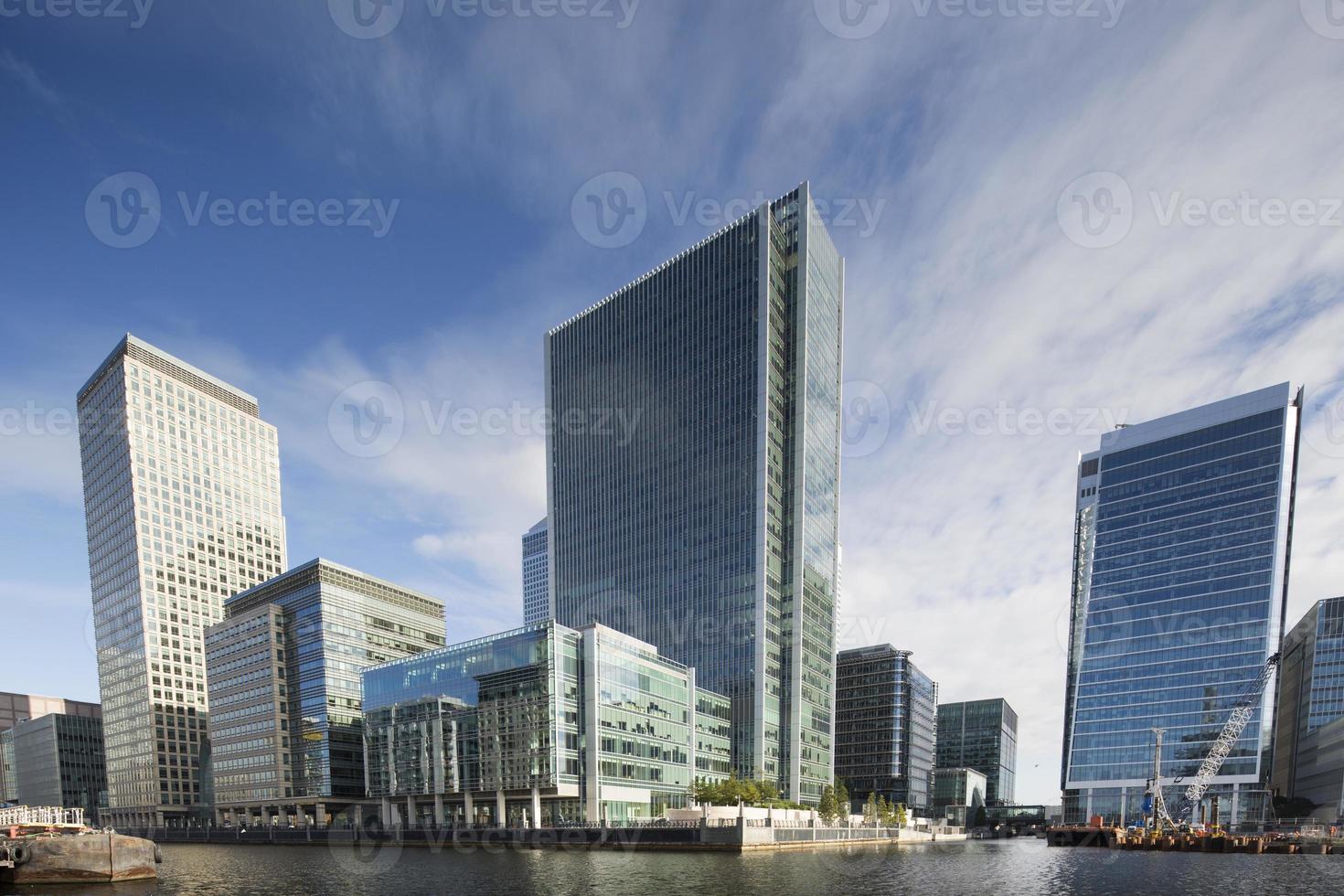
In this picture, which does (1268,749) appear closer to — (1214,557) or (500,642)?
(1214,557)

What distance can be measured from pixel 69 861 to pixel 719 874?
57.2m

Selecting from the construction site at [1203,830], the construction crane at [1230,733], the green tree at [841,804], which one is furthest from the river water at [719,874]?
the construction crane at [1230,733]

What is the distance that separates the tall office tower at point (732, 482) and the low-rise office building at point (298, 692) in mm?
47763

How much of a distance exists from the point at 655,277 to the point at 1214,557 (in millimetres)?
157812

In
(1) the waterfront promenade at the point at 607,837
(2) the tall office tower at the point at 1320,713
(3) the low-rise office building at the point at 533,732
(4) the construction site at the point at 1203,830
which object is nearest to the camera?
(1) the waterfront promenade at the point at 607,837

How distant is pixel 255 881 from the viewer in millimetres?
63562

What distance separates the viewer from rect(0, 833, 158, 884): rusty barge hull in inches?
2589

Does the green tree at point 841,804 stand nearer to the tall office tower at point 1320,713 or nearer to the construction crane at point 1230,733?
the construction crane at point 1230,733

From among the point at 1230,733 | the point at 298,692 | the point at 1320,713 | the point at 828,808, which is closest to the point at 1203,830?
the point at 1230,733

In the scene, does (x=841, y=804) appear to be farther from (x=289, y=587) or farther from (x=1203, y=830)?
(x=289, y=587)

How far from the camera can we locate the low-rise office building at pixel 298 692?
156125mm

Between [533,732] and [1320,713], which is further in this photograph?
[1320,713]

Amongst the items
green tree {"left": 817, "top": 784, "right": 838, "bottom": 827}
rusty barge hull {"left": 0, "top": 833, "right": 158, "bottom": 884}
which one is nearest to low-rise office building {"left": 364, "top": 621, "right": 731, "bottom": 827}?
green tree {"left": 817, "top": 784, "right": 838, "bottom": 827}

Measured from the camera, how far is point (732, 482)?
16200cm
